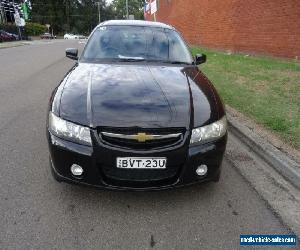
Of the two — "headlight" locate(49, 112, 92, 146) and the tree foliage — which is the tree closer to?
the tree foliage

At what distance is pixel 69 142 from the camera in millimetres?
3141

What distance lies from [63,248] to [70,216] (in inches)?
17.4

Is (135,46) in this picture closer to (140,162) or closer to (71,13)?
(140,162)

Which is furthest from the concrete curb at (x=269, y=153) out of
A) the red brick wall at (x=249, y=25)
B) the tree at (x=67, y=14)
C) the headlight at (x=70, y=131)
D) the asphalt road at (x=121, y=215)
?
the tree at (x=67, y=14)

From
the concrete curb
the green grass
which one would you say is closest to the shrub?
the green grass

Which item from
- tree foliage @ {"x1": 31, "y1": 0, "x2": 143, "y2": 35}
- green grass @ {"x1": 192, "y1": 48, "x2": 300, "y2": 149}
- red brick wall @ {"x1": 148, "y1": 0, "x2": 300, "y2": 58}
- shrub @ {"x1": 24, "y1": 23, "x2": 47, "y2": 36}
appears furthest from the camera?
tree foliage @ {"x1": 31, "y1": 0, "x2": 143, "y2": 35}

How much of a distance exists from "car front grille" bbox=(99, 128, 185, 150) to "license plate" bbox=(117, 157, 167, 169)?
0.32ft

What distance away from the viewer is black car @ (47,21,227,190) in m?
3.06

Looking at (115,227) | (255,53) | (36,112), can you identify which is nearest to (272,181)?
(115,227)

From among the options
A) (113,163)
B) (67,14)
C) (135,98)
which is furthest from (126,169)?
(67,14)

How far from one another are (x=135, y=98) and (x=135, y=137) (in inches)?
19.7

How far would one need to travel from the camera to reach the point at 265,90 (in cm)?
763

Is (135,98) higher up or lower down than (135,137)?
higher up

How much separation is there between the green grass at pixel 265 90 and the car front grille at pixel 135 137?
7.76ft
